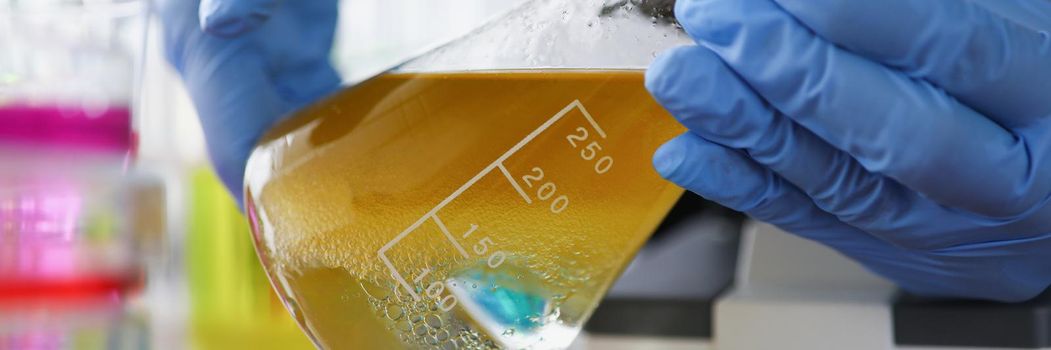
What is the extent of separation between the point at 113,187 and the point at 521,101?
481 millimetres

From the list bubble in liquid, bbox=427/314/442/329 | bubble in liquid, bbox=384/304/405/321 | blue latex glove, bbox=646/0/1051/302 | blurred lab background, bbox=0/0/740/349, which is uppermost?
blurred lab background, bbox=0/0/740/349

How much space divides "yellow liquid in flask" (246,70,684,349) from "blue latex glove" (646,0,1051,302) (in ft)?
0.16

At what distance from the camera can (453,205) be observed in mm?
553

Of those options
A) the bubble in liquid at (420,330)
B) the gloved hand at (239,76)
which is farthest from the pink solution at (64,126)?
the bubble in liquid at (420,330)

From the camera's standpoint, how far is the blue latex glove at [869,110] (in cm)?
59

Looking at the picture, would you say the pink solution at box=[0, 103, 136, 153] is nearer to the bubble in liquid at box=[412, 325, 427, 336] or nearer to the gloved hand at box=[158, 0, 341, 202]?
the gloved hand at box=[158, 0, 341, 202]

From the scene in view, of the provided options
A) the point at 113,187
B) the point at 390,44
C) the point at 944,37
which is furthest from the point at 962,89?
the point at 390,44

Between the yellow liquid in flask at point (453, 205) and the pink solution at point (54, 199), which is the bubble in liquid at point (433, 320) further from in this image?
the pink solution at point (54, 199)

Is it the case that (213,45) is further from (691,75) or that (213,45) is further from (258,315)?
(691,75)

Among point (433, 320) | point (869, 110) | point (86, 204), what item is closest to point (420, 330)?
point (433, 320)

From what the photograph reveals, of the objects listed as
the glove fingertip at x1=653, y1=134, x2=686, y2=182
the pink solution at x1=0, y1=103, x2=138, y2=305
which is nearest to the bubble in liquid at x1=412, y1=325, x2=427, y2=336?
the glove fingertip at x1=653, y1=134, x2=686, y2=182

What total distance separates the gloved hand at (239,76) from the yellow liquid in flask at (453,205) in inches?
16.4

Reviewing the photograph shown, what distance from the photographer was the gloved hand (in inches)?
39.3

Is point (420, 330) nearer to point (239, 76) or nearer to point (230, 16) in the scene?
point (230, 16)
